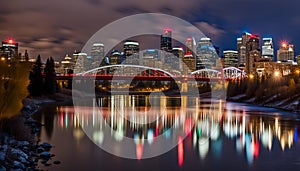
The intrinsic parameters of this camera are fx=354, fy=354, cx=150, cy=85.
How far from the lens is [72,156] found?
1811 cm

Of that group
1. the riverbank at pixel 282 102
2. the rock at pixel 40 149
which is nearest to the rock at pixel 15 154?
the rock at pixel 40 149

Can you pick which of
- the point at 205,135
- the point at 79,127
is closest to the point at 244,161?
the point at 205,135

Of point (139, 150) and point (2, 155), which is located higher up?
point (2, 155)

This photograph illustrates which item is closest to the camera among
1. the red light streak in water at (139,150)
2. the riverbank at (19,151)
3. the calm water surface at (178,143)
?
the riverbank at (19,151)

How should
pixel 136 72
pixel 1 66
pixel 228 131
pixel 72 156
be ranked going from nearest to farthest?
pixel 1 66 < pixel 72 156 < pixel 228 131 < pixel 136 72

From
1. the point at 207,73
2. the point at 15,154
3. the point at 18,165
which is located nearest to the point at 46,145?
the point at 15,154

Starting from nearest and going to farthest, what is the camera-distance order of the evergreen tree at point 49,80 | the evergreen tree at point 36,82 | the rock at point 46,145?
the rock at point 46,145, the evergreen tree at point 36,82, the evergreen tree at point 49,80

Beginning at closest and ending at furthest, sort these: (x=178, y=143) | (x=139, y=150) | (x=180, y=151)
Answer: (x=180, y=151) → (x=139, y=150) → (x=178, y=143)

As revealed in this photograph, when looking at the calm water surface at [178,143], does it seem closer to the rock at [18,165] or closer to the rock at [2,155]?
the rock at [18,165]

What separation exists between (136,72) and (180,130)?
93.3m

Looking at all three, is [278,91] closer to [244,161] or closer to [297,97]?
[297,97]

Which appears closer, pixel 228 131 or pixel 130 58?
pixel 228 131

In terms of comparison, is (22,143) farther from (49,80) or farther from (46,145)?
(49,80)

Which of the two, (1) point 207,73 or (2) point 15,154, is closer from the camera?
(2) point 15,154
